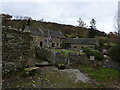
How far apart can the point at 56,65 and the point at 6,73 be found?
14.6 ft

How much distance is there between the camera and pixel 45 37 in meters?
31.1

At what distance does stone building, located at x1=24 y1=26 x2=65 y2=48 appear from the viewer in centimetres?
2904

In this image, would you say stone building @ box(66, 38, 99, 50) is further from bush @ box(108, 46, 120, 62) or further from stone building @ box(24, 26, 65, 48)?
bush @ box(108, 46, 120, 62)

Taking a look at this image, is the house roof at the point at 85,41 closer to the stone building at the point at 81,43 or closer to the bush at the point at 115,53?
the stone building at the point at 81,43

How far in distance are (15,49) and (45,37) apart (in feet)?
79.6

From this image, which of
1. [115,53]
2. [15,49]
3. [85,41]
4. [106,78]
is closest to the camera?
[15,49]

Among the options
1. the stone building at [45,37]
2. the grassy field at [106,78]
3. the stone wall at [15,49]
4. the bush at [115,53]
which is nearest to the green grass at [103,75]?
the grassy field at [106,78]

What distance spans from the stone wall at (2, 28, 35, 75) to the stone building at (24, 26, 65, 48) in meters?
19.8

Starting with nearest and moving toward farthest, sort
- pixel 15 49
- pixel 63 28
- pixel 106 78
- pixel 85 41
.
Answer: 1. pixel 15 49
2. pixel 106 78
3. pixel 85 41
4. pixel 63 28

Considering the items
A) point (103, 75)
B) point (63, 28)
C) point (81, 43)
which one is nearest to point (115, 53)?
point (103, 75)

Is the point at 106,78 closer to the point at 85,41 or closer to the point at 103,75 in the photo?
the point at 103,75

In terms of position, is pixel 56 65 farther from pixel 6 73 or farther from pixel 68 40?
pixel 68 40

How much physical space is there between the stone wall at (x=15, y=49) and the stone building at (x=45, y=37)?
19.8 m

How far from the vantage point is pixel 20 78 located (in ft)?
20.6
